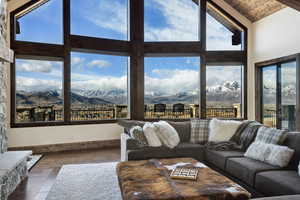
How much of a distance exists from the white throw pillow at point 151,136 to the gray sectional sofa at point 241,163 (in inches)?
3.6

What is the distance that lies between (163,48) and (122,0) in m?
1.92

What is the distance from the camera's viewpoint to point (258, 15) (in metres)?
6.68

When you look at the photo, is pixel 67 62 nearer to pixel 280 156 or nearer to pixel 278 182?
pixel 280 156

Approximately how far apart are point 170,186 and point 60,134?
4.47m

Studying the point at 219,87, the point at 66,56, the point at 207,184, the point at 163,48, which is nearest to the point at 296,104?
the point at 219,87

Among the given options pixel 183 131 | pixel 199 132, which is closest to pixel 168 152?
pixel 183 131

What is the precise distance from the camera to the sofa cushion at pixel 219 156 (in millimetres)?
3414

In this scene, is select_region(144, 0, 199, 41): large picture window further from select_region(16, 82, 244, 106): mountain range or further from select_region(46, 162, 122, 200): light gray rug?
select_region(46, 162, 122, 200): light gray rug

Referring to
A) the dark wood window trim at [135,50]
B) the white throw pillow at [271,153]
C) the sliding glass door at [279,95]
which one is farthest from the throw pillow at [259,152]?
the dark wood window trim at [135,50]

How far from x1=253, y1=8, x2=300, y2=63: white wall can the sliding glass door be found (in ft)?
1.17

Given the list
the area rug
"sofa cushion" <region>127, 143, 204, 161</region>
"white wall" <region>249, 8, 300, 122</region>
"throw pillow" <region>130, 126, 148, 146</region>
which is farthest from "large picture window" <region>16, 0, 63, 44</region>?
"white wall" <region>249, 8, 300, 122</region>

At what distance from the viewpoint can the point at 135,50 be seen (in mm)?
6617

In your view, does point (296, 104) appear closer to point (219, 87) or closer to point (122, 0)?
point (219, 87)

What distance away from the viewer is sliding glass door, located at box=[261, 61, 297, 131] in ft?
18.4
